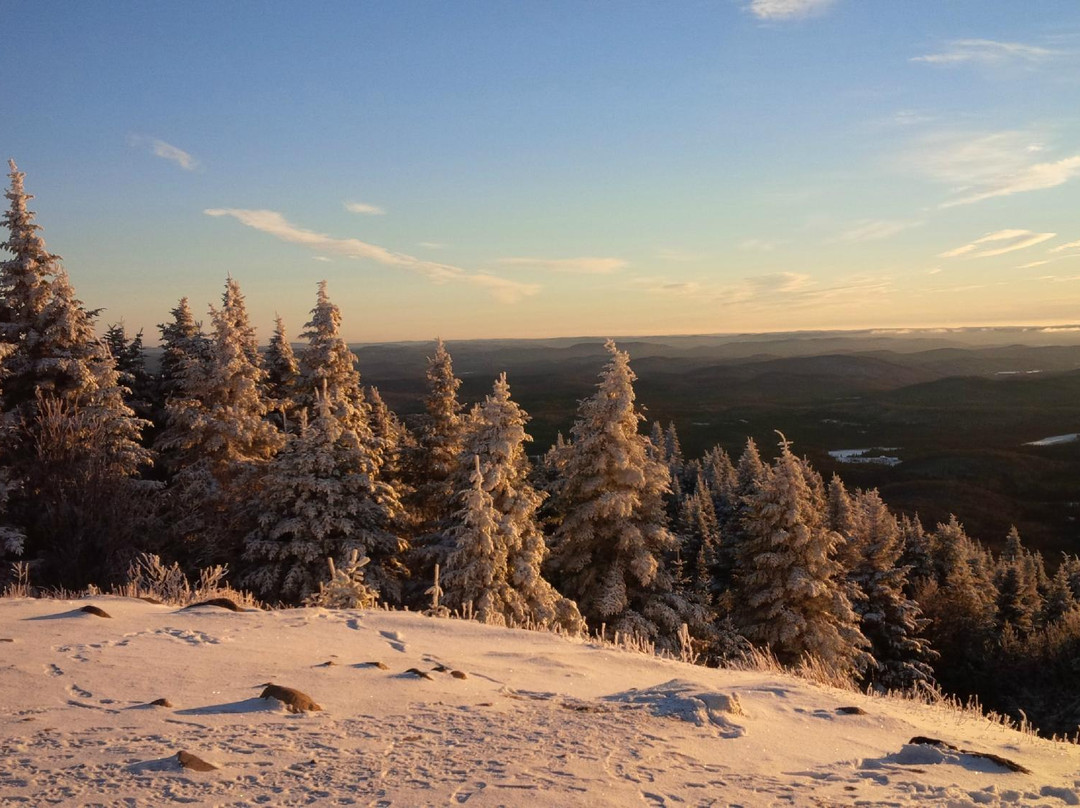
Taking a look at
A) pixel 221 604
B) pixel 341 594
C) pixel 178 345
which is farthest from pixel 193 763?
pixel 178 345

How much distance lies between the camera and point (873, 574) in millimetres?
33062

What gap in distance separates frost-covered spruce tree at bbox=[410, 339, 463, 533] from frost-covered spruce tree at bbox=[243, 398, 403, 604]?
151 inches

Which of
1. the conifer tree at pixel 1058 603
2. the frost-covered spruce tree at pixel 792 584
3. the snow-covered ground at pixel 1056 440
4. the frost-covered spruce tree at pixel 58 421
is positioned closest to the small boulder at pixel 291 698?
the frost-covered spruce tree at pixel 58 421

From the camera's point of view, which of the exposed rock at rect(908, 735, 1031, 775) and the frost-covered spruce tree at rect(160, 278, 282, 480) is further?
the frost-covered spruce tree at rect(160, 278, 282, 480)

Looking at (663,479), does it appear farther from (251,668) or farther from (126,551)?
(251,668)

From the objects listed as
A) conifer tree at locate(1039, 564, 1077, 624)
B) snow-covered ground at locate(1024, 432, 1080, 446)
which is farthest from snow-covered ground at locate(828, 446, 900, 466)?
conifer tree at locate(1039, 564, 1077, 624)

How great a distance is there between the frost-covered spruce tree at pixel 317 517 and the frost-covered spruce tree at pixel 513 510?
11.2 ft

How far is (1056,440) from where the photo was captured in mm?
157375

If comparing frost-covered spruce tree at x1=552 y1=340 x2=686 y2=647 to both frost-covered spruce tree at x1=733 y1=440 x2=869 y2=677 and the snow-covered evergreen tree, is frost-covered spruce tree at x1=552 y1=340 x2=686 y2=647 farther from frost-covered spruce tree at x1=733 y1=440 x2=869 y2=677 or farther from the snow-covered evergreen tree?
the snow-covered evergreen tree

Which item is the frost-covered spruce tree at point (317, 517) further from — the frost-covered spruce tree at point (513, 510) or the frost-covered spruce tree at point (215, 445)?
the frost-covered spruce tree at point (513, 510)

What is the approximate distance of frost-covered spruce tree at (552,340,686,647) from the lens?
74.5 feet

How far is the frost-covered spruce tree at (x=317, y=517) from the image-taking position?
21.1m

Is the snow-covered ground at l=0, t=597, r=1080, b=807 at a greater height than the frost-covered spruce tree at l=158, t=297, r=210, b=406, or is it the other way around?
the frost-covered spruce tree at l=158, t=297, r=210, b=406

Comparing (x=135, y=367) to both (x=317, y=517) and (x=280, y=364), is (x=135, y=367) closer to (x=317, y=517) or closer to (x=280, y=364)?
(x=280, y=364)
